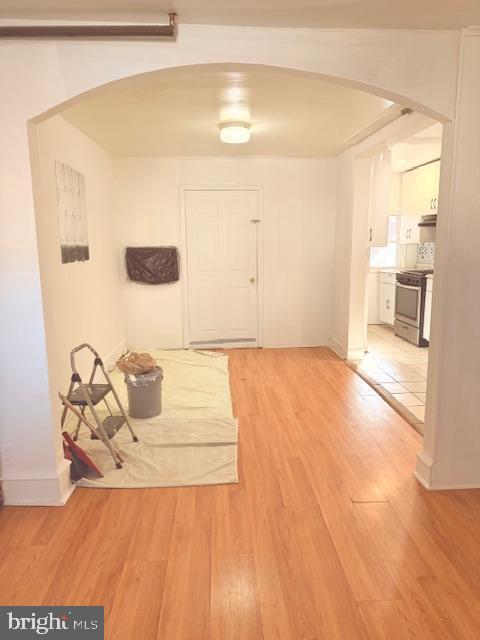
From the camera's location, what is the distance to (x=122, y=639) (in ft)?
4.75

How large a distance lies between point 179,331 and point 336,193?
2.63m

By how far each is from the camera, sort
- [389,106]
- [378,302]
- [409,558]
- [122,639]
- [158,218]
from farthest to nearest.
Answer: [378,302] → [158,218] → [389,106] → [409,558] → [122,639]

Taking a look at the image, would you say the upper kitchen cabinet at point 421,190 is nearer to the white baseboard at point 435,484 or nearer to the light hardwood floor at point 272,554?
the light hardwood floor at point 272,554

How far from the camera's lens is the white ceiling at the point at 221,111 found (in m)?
2.60

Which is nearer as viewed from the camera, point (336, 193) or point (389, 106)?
A: point (389, 106)

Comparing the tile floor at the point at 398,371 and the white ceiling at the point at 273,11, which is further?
the tile floor at the point at 398,371

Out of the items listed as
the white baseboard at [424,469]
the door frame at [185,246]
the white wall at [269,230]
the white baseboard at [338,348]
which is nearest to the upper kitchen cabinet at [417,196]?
the white wall at [269,230]

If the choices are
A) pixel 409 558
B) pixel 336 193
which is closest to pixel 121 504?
pixel 409 558

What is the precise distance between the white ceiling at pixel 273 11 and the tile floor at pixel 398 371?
2538mm

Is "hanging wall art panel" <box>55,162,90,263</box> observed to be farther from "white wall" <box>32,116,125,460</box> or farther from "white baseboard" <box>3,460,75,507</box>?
"white baseboard" <box>3,460,75,507</box>

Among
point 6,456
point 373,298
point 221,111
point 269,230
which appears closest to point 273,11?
point 221,111

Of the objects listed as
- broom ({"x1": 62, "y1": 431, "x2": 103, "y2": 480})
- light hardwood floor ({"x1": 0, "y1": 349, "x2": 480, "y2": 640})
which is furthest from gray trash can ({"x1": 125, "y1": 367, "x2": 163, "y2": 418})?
light hardwood floor ({"x1": 0, "y1": 349, "x2": 480, "y2": 640})

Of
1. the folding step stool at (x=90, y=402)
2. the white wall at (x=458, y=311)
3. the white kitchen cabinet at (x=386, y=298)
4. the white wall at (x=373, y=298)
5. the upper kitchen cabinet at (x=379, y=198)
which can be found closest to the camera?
the white wall at (x=458, y=311)

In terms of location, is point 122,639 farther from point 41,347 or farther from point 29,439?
point 41,347
